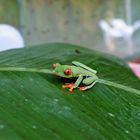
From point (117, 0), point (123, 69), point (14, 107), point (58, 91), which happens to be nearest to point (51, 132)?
point (14, 107)

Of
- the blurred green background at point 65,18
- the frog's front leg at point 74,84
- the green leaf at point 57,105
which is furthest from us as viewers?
the blurred green background at point 65,18

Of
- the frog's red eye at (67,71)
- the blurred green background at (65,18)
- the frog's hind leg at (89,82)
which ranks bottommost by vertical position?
the blurred green background at (65,18)

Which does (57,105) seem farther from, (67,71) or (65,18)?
(65,18)

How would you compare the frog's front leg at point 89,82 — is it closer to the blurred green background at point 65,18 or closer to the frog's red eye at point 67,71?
the frog's red eye at point 67,71

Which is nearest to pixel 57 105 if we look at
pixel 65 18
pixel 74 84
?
pixel 74 84

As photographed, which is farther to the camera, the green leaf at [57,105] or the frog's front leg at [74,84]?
the frog's front leg at [74,84]

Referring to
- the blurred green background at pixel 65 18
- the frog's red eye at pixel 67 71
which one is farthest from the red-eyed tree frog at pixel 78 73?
the blurred green background at pixel 65 18

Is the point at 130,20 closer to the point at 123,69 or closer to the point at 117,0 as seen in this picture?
the point at 117,0

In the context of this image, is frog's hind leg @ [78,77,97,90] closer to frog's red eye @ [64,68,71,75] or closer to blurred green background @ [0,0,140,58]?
frog's red eye @ [64,68,71,75]
